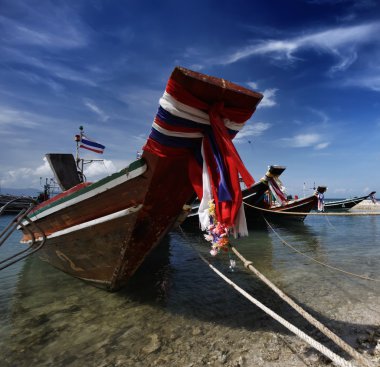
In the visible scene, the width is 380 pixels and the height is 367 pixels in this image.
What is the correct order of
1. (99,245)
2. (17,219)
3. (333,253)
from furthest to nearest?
(333,253) → (99,245) → (17,219)

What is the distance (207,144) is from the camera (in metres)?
3.67

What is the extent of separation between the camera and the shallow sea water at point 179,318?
360 centimetres

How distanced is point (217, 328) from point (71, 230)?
10.5 ft

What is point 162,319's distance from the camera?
4652 mm

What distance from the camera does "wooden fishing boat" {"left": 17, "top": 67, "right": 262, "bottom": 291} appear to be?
11.5 feet

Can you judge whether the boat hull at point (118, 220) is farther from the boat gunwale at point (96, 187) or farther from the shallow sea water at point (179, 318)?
the shallow sea water at point (179, 318)

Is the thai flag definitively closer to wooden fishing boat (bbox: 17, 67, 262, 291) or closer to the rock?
wooden fishing boat (bbox: 17, 67, 262, 291)

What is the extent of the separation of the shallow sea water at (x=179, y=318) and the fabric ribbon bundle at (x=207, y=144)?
167 centimetres

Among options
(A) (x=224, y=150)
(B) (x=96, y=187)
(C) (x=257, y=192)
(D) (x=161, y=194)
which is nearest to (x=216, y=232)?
(A) (x=224, y=150)

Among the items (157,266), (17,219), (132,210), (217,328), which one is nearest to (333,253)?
(157,266)

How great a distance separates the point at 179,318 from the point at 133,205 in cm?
200

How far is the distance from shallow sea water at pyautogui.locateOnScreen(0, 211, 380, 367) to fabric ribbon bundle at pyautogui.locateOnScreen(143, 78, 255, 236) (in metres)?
1.67

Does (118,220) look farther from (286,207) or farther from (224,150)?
(286,207)

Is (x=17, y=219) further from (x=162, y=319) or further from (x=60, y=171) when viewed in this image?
(x=60, y=171)
